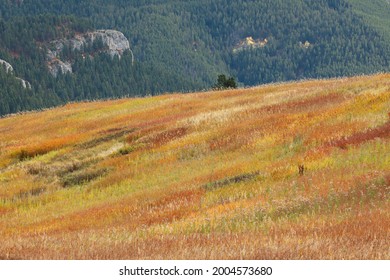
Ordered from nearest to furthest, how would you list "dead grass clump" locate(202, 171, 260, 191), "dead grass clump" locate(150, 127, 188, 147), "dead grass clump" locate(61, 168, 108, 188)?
"dead grass clump" locate(202, 171, 260, 191)
"dead grass clump" locate(61, 168, 108, 188)
"dead grass clump" locate(150, 127, 188, 147)

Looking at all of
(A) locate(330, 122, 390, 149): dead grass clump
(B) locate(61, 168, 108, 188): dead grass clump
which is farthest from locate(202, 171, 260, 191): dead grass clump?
(B) locate(61, 168, 108, 188): dead grass clump

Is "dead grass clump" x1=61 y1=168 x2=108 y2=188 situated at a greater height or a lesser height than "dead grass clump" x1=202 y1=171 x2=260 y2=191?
lesser

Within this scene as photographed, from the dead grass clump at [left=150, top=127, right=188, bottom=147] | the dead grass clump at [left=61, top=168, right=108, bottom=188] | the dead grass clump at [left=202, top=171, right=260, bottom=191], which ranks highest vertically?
the dead grass clump at [left=202, top=171, right=260, bottom=191]

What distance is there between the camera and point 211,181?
25.1 meters

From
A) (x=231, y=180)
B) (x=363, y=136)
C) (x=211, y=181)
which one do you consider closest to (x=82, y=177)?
(x=211, y=181)

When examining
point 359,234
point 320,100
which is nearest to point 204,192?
point 359,234

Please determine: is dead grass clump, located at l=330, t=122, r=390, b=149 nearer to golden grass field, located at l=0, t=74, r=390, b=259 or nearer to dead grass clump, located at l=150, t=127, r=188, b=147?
golden grass field, located at l=0, t=74, r=390, b=259

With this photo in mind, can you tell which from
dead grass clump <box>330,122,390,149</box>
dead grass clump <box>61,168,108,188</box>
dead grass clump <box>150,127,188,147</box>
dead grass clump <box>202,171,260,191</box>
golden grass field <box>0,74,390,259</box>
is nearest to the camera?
golden grass field <box>0,74,390,259</box>

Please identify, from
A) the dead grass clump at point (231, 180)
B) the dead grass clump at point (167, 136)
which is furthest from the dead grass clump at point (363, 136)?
the dead grass clump at point (167, 136)

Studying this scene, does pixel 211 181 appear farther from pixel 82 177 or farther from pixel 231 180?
pixel 82 177

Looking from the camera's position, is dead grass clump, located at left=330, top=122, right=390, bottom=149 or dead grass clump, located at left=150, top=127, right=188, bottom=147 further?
dead grass clump, located at left=150, top=127, right=188, bottom=147

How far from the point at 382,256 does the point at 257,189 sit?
10802mm

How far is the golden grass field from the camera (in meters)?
13.6
